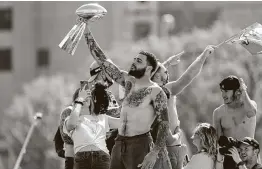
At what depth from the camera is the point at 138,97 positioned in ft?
44.5

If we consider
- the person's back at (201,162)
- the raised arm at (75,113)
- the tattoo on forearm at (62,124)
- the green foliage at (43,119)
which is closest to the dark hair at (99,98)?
the raised arm at (75,113)

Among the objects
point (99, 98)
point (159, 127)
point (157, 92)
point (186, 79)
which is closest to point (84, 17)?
point (99, 98)

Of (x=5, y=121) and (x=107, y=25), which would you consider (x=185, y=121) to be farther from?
(x=107, y=25)

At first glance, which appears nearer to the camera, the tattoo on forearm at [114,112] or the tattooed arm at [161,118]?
the tattooed arm at [161,118]

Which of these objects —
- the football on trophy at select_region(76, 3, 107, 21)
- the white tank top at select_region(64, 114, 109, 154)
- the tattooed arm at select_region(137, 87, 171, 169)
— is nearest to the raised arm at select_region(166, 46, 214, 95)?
the tattooed arm at select_region(137, 87, 171, 169)

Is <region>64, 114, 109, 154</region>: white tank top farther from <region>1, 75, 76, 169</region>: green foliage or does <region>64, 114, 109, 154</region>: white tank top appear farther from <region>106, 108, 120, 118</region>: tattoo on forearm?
<region>1, 75, 76, 169</region>: green foliage

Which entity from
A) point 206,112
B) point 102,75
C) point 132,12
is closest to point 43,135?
point 206,112

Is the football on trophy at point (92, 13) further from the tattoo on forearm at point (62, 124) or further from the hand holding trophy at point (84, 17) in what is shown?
the tattoo on forearm at point (62, 124)

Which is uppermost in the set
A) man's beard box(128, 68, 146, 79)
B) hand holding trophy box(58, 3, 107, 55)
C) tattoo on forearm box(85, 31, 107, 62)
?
hand holding trophy box(58, 3, 107, 55)

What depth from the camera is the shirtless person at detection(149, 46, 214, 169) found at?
1422 centimetres

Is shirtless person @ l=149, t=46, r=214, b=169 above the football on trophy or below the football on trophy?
below

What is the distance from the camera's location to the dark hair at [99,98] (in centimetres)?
1383

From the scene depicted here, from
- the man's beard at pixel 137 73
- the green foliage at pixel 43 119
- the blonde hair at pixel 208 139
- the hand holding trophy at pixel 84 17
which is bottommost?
the green foliage at pixel 43 119

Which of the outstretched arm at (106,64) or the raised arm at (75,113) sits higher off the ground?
the outstretched arm at (106,64)
